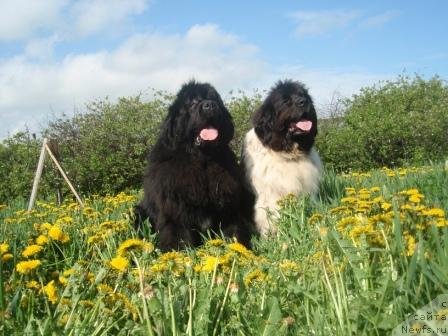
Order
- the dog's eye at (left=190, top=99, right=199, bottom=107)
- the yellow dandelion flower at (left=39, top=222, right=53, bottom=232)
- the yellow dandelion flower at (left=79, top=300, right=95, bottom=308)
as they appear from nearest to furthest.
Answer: the yellow dandelion flower at (left=79, top=300, right=95, bottom=308), the yellow dandelion flower at (left=39, top=222, right=53, bottom=232), the dog's eye at (left=190, top=99, right=199, bottom=107)

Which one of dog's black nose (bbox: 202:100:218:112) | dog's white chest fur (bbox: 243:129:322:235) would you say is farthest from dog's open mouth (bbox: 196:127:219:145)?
dog's white chest fur (bbox: 243:129:322:235)

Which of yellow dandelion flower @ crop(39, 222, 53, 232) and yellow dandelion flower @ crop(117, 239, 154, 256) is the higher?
yellow dandelion flower @ crop(117, 239, 154, 256)

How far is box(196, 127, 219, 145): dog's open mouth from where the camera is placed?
4.27 m

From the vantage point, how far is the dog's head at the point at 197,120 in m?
4.29

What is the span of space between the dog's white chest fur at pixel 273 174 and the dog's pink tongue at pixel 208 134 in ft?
1.99

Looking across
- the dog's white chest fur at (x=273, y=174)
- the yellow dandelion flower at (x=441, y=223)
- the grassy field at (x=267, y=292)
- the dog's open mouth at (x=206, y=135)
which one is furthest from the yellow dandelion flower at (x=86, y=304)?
the dog's white chest fur at (x=273, y=174)

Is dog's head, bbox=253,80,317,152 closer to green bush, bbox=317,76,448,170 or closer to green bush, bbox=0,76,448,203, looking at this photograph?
green bush, bbox=0,76,448,203

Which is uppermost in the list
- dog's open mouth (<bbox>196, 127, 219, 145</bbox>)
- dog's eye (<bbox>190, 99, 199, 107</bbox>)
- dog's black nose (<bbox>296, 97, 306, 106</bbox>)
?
dog's eye (<bbox>190, 99, 199, 107</bbox>)

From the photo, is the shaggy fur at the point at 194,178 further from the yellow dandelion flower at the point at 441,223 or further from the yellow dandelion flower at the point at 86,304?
the yellow dandelion flower at the point at 441,223

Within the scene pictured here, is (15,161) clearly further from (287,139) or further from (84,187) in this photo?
(287,139)

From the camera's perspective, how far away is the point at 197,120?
4.28 metres

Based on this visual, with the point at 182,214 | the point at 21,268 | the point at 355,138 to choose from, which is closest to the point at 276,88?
the point at 182,214

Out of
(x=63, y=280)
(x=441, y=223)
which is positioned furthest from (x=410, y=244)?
(x=63, y=280)

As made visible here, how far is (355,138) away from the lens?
11008mm
